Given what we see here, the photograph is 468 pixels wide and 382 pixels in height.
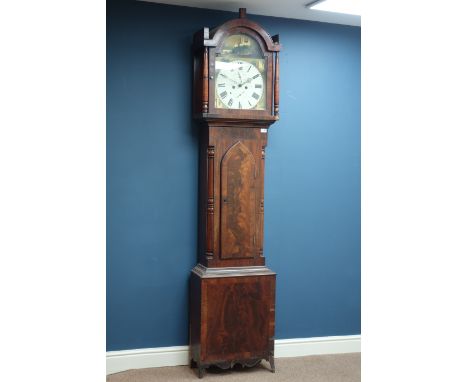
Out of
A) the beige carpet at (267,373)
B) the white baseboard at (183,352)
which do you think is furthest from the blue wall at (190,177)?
the beige carpet at (267,373)

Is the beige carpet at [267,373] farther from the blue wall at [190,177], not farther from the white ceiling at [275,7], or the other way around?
the white ceiling at [275,7]

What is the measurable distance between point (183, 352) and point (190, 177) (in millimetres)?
922

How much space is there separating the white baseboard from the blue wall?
4 cm

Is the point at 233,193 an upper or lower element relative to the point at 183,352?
upper

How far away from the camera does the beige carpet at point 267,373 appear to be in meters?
3.01

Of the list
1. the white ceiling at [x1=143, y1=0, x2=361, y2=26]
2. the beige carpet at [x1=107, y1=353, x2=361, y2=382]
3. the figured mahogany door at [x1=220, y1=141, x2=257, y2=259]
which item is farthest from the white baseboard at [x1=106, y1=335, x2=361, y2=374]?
the white ceiling at [x1=143, y1=0, x2=361, y2=26]

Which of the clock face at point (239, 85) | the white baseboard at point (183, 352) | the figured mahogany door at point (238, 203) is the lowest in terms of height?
the white baseboard at point (183, 352)

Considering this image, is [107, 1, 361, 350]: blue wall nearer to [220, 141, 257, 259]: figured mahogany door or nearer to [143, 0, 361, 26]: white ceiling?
[143, 0, 361, 26]: white ceiling

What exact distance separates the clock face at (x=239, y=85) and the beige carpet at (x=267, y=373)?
1.35m

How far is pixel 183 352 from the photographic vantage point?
3.19 meters

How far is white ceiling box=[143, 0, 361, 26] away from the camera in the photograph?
3040 millimetres

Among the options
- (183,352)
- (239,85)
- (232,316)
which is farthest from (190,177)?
(183,352)

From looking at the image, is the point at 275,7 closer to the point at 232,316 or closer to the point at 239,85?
the point at 239,85
